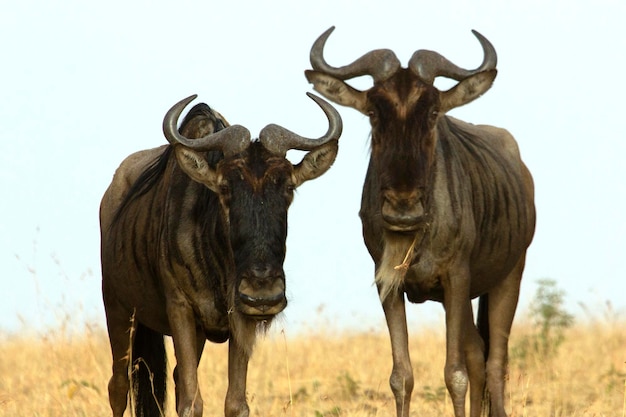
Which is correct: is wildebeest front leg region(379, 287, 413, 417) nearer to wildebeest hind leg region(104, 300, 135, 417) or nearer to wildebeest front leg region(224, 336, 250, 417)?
wildebeest front leg region(224, 336, 250, 417)

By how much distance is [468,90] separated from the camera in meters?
7.68

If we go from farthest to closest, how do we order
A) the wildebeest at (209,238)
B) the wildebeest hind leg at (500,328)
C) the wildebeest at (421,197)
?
the wildebeest hind leg at (500,328) → the wildebeest at (421,197) → the wildebeest at (209,238)

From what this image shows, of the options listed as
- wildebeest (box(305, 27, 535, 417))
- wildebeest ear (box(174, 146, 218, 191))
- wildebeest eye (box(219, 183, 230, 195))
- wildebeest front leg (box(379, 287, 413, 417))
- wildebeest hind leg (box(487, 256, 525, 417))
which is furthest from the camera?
wildebeest hind leg (box(487, 256, 525, 417))

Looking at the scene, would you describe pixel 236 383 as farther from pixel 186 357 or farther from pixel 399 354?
pixel 399 354

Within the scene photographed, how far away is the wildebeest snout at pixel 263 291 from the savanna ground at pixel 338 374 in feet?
6.15

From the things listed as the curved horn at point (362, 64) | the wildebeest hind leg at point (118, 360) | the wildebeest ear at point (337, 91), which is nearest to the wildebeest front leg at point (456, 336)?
the wildebeest ear at point (337, 91)

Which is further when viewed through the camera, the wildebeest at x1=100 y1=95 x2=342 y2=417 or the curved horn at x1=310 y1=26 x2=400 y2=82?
the curved horn at x1=310 y1=26 x2=400 y2=82

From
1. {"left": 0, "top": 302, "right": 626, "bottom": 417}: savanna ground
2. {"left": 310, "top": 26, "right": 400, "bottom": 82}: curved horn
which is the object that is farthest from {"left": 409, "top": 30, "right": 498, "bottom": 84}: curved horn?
{"left": 0, "top": 302, "right": 626, "bottom": 417}: savanna ground

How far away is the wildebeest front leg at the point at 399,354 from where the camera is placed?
7.41m

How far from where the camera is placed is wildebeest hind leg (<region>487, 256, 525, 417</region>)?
8695 millimetres

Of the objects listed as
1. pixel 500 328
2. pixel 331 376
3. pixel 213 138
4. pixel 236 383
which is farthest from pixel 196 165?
pixel 331 376

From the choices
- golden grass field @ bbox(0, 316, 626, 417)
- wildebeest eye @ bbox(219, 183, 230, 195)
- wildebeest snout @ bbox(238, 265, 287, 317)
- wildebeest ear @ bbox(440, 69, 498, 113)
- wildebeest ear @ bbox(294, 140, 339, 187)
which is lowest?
golden grass field @ bbox(0, 316, 626, 417)

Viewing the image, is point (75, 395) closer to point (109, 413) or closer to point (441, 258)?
point (109, 413)

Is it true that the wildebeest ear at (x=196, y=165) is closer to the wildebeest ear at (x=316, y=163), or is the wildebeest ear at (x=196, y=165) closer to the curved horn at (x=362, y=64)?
the wildebeest ear at (x=316, y=163)
